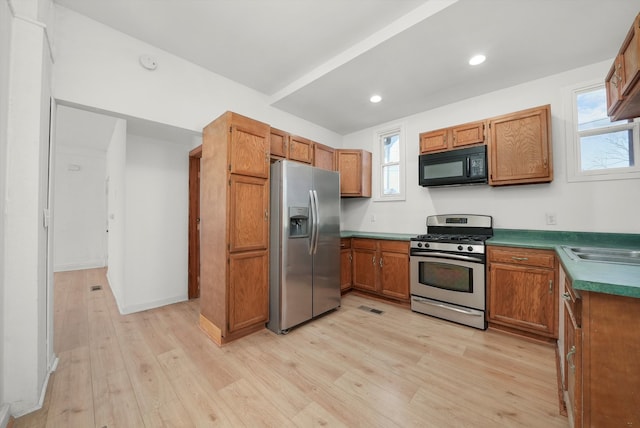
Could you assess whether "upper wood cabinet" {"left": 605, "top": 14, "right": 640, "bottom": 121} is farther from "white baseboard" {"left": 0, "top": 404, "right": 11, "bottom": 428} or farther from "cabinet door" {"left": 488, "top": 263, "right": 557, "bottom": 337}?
"white baseboard" {"left": 0, "top": 404, "right": 11, "bottom": 428}

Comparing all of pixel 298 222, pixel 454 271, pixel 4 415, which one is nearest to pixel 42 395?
pixel 4 415

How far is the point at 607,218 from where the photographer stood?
8.00 ft

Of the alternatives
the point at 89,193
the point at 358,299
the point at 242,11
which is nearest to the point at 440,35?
the point at 242,11

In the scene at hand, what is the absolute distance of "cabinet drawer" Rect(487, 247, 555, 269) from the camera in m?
2.28

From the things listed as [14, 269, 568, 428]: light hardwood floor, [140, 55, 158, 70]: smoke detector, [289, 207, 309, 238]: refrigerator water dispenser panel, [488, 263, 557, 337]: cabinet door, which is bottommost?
[14, 269, 568, 428]: light hardwood floor

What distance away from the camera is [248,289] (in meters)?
2.52

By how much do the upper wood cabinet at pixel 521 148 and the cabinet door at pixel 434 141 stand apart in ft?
1.66

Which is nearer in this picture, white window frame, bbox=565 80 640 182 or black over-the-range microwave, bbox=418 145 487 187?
white window frame, bbox=565 80 640 182

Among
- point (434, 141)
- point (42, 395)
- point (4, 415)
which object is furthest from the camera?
point (434, 141)

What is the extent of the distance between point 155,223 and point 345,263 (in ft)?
9.15

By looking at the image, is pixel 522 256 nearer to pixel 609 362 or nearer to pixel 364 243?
pixel 609 362

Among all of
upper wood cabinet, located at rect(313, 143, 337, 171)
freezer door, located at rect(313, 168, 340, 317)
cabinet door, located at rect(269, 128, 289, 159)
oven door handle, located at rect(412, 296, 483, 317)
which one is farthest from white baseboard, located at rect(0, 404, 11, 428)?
oven door handle, located at rect(412, 296, 483, 317)

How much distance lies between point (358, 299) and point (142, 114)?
3.46m

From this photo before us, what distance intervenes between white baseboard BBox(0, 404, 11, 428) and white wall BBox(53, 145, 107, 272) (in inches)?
218
